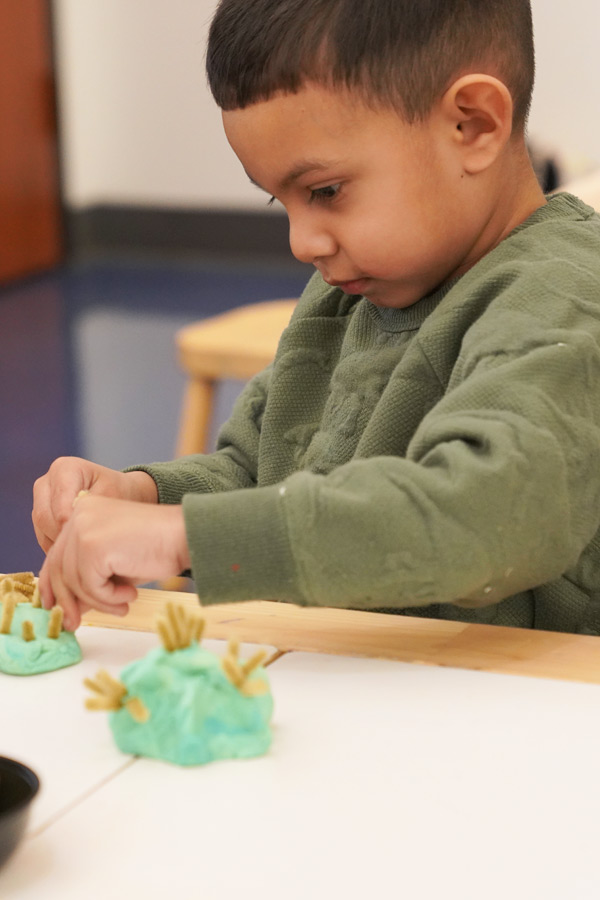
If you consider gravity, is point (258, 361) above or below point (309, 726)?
below

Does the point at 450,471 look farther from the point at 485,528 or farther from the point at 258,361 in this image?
the point at 258,361

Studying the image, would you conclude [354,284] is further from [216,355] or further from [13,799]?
[216,355]

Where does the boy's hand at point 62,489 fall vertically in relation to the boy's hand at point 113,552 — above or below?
below

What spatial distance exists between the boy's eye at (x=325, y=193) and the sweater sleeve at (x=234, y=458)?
264 millimetres

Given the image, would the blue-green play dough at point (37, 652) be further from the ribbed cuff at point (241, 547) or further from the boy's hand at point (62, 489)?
the boy's hand at point (62, 489)

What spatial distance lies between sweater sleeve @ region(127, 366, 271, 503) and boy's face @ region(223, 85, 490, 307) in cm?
22

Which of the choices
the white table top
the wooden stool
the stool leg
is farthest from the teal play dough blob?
the stool leg

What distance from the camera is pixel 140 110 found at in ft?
15.6

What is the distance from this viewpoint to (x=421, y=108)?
0.75 metres

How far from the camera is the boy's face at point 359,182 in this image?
0.74 meters

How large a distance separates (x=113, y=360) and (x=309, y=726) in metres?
2.92

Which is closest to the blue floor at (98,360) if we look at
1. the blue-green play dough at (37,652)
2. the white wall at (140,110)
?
the white wall at (140,110)

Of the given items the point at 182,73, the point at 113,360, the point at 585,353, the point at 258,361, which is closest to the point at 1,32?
the point at 182,73

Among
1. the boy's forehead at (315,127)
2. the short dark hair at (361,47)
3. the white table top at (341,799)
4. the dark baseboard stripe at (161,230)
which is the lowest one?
the dark baseboard stripe at (161,230)
